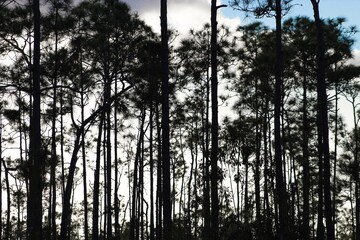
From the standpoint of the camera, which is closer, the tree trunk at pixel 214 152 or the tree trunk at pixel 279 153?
the tree trunk at pixel 214 152

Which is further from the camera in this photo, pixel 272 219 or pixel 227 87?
pixel 227 87

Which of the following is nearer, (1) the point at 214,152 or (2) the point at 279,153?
(1) the point at 214,152

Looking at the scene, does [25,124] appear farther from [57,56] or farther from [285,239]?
[285,239]

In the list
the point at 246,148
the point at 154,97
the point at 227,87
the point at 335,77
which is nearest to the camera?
the point at 246,148

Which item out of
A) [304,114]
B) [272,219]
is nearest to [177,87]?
[304,114]

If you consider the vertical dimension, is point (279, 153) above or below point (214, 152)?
above

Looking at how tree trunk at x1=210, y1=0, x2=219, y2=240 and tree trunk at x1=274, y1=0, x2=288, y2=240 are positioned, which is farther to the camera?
tree trunk at x1=274, y1=0, x2=288, y2=240

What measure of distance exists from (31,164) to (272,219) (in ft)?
22.4

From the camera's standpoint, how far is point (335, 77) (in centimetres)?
2345

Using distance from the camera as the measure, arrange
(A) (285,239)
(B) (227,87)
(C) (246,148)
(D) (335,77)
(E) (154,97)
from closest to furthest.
A: 1. (A) (285,239)
2. (C) (246,148)
3. (D) (335,77)
4. (E) (154,97)
5. (B) (227,87)

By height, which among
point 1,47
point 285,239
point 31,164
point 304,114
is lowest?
point 285,239

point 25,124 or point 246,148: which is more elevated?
point 25,124

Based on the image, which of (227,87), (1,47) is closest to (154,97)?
(227,87)

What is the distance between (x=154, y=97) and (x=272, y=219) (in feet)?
37.2
